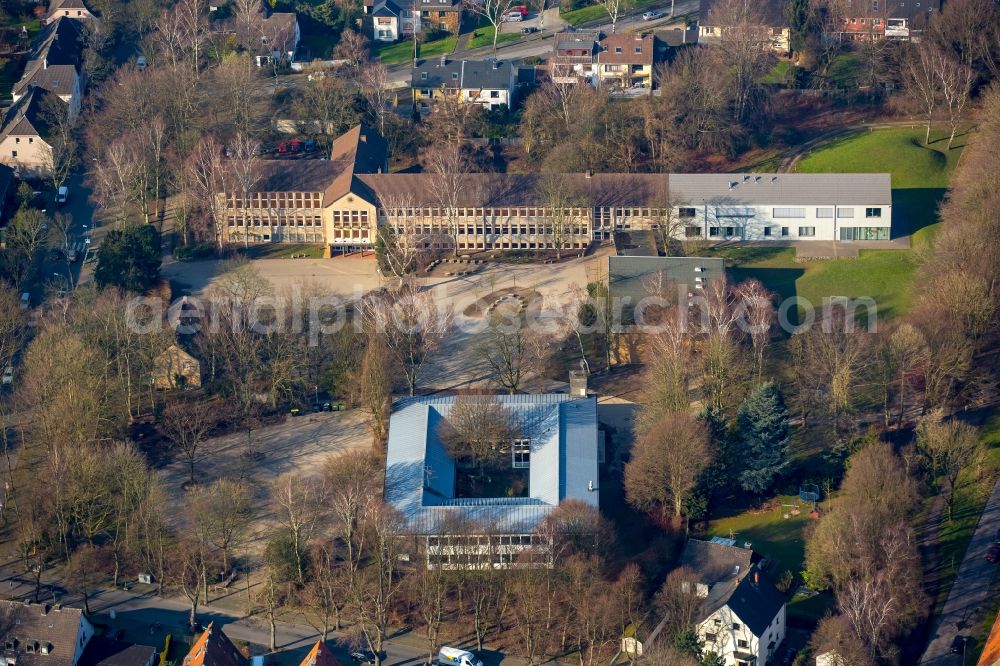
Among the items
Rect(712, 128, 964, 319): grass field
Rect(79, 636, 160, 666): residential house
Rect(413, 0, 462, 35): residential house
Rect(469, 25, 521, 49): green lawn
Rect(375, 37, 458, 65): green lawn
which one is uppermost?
Rect(413, 0, 462, 35): residential house

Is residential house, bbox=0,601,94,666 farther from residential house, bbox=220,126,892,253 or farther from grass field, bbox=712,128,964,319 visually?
grass field, bbox=712,128,964,319

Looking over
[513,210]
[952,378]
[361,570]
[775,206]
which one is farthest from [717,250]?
[361,570]

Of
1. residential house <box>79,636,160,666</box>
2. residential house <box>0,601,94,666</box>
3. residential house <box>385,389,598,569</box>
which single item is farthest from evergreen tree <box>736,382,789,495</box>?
residential house <box>0,601,94,666</box>

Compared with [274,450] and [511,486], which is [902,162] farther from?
[274,450]

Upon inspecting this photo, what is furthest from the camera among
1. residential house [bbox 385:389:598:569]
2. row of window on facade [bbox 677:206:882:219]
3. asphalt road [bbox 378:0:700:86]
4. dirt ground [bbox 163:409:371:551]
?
asphalt road [bbox 378:0:700:86]

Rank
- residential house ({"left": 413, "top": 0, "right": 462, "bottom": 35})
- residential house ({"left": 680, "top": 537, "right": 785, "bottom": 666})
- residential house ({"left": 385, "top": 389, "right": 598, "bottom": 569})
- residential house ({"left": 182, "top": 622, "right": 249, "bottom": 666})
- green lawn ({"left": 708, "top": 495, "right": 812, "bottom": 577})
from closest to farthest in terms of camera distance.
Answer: residential house ({"left": 182, "top": 622, "right": 249, "bottom": 666}) < residential house ({"left": 680, "top": 537, "right": 785, "bottom": 666}) < residential house ({"left": 385, "top": 389, "right": 598, "bottom": 569}) < green lawn ({"left": 708, "top": 495, "right": 812, "bottom": 577}) < residential house ({"left": 413, "top": 0, "right": 462, "bottom": 35})
